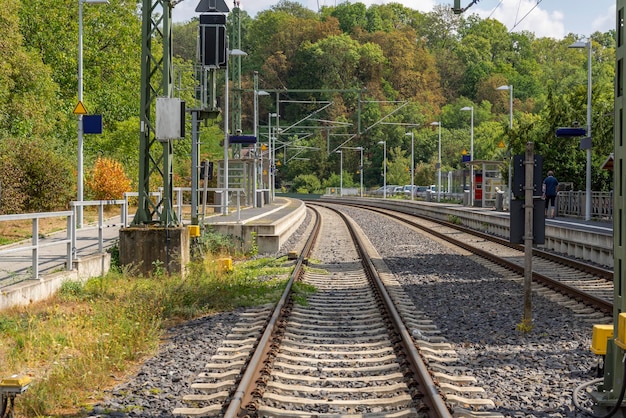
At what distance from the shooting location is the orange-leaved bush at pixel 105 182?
120 feet

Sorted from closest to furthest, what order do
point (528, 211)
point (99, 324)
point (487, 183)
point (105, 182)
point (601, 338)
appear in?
point (601, 338) → point (99, 324) → point (528, 211) → point (105, 182) → point (487, 183)

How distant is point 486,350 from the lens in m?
9.56

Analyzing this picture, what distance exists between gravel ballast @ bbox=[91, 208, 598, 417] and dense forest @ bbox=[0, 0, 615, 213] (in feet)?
29.3

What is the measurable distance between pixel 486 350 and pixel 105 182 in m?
29.5

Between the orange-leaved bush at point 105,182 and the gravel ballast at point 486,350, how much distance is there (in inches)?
891

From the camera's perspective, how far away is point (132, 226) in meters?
17.3

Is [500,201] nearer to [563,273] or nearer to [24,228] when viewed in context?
[24,228]

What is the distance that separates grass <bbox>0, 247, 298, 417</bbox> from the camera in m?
7.68

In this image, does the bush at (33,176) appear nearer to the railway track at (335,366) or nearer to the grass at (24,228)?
the grass at (24,228)

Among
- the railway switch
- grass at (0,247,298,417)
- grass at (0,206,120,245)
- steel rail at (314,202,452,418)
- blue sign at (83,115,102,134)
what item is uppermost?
blue sign at (83,115,102,134)

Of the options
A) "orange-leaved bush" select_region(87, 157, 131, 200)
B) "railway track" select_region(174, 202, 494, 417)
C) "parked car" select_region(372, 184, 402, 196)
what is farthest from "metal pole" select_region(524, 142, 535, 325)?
"parked car" select_region(372, 184, 402, 196)

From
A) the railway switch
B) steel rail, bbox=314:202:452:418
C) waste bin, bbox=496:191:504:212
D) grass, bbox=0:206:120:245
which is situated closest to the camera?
steel rail, bbox=314:202:452:418

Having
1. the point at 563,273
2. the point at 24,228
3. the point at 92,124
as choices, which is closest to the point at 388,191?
the point at 92,124

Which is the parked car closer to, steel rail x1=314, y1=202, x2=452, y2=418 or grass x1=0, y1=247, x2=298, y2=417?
grass x1=0, y1=247, x2=298, y2=417
